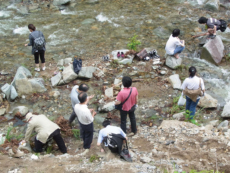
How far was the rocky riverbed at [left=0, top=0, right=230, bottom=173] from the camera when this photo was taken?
14.1 feet

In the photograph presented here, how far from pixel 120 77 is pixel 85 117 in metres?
3.27

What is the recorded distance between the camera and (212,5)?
1208cm

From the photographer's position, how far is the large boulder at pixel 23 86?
21.6 ft

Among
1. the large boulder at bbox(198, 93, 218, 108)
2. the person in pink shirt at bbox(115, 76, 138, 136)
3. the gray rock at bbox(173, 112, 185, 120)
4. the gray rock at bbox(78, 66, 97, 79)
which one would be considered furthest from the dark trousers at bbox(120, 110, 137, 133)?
the gray rock at bbox(78, 66, 97, 79)

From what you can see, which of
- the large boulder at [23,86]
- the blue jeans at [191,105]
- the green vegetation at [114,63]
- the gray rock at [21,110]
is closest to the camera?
the blue jeans at [191,105]

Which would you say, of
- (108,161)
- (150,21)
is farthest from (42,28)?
(108,161)

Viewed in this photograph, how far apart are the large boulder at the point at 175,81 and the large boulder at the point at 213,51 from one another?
6.04 ft

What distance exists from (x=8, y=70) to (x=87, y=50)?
3053mm

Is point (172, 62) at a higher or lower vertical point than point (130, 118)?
higher

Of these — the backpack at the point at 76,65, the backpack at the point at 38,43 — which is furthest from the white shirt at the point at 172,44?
the backpack at the point at 38,43

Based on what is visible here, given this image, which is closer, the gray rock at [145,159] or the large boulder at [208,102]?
the gray rock at [145,159]

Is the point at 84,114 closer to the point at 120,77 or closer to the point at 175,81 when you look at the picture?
the point at 120,77

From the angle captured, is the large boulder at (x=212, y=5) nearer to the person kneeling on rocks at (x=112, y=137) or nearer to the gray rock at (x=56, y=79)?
the gray rock at (x=56, y=79)

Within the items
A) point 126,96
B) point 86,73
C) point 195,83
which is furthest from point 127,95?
point 86,73
